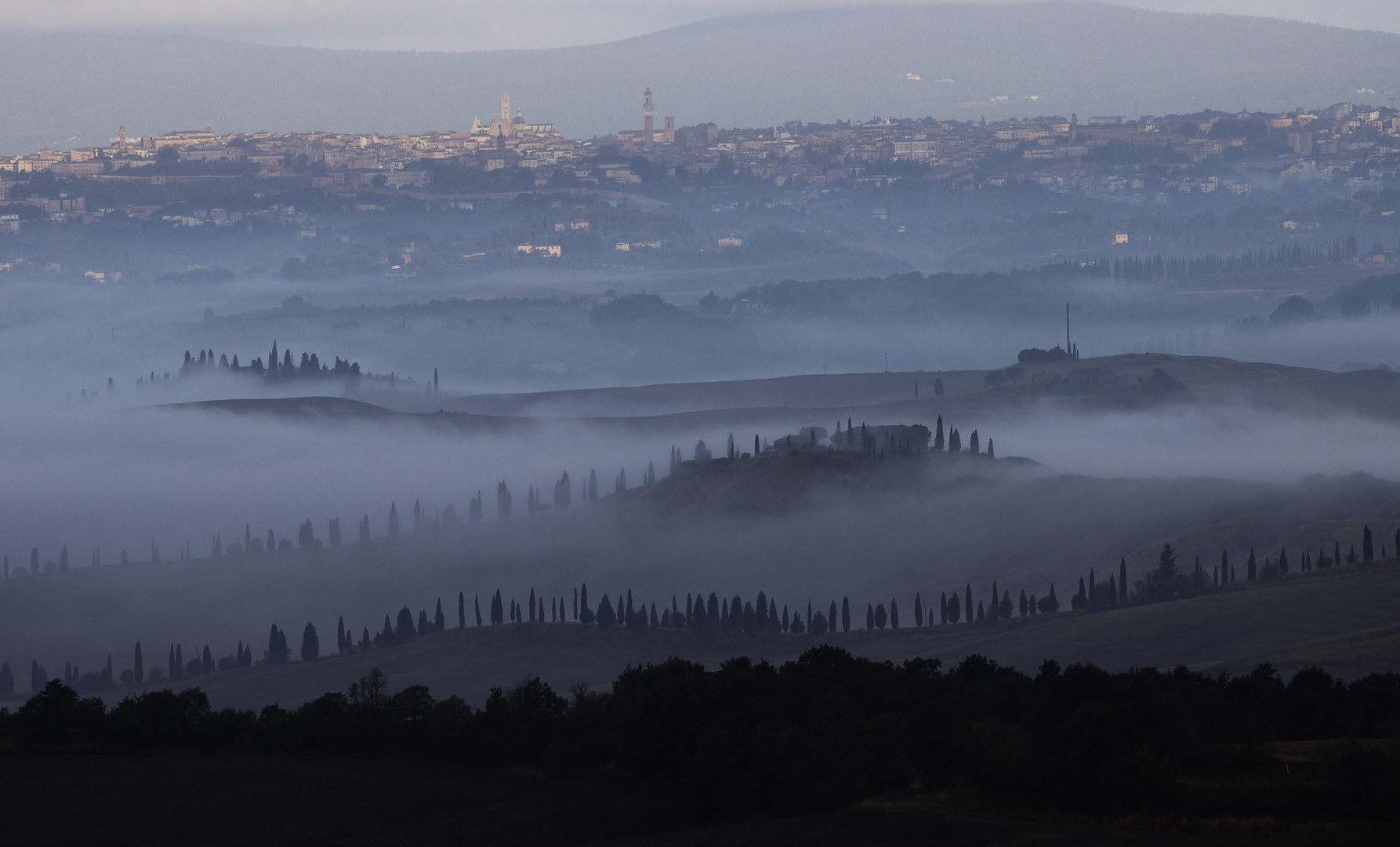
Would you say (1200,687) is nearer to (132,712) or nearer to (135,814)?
(135,814)

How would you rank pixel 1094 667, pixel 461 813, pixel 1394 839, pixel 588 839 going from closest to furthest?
pixel 1394 839 < pixel 588 839 < pixel 461 813 < pixel 1094 667

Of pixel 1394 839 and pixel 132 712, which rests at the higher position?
pixel 1394 839

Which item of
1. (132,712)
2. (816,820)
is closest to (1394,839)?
(816,820)

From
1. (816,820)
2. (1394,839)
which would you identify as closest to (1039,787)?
(816,820)

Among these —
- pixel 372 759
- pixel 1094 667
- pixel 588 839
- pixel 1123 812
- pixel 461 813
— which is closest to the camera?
pixel 1123 812

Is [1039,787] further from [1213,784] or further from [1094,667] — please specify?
[1094,667]

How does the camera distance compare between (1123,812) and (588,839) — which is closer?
(1123,812)
